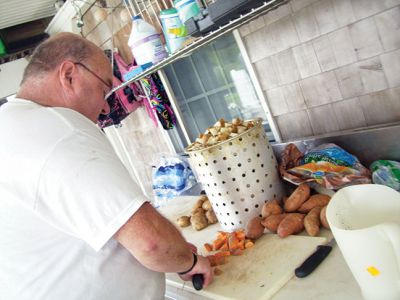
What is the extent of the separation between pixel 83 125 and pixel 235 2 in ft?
1.59

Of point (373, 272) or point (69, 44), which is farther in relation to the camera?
point (69, 44)

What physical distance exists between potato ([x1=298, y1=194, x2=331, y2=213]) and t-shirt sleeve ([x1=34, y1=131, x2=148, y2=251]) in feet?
1.84

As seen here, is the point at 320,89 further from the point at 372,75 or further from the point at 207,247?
the point at 207,247

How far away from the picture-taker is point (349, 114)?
45.3 inches

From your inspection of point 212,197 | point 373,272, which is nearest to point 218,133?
point 212,197

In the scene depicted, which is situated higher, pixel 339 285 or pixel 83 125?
pixel 83 125

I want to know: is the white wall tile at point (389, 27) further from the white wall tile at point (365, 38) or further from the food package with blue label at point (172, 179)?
the food package with blue label at point (172, 179)

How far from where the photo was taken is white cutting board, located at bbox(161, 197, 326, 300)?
0.80m

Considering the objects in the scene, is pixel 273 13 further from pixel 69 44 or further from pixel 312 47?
pixel 69 44

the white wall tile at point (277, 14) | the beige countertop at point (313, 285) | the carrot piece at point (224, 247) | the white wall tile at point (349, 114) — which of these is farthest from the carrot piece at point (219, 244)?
the white wall tile at point (277, 14)

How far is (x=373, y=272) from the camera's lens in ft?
1.82

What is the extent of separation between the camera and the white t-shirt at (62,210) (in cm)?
63

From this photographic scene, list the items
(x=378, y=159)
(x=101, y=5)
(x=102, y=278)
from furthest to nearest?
(x=101, y=5) < (x=378, y=159) < (x=102, y=278)

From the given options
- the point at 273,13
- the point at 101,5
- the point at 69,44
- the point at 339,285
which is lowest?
the point at 339,285
